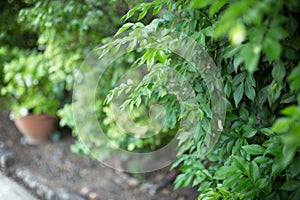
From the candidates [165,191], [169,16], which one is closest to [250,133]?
[169,16]

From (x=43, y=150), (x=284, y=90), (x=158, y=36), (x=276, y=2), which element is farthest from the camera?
(x=43, y=150)

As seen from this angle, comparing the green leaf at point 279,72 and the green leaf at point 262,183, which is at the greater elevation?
the green leaf at point 279,72

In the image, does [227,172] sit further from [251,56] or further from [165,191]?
[165,191]

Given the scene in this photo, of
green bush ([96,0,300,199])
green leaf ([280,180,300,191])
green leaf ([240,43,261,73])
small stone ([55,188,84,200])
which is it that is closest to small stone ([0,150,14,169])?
small stone ([55,188,84,200])

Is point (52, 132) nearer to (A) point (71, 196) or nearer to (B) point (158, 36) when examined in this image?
(A) point (71, 196)

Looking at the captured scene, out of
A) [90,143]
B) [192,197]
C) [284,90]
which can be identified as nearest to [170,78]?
[284,90]

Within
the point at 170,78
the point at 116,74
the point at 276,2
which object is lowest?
the point at 116,74

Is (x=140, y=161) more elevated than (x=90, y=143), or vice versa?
(x=90, y=143)

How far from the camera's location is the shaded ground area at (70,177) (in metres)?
2.53

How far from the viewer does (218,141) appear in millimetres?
1350

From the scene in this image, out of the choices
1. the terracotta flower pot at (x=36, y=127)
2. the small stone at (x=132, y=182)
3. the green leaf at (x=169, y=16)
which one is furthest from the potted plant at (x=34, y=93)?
the green leaf at (x=169, y=16)

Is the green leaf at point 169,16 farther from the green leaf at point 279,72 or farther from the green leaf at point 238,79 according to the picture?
the green leaf at point 279,72

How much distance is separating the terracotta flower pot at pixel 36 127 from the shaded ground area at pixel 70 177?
8cm

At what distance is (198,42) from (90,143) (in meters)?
1.62
